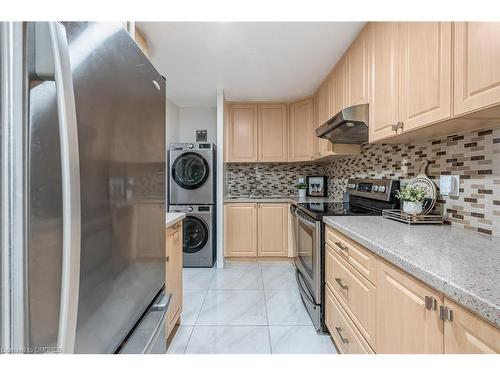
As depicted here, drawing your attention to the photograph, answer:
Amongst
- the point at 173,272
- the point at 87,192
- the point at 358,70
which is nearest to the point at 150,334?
the point at 87,192

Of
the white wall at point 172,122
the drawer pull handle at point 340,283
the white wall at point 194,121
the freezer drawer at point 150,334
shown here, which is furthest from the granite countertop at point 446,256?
the white wall at point 194,121

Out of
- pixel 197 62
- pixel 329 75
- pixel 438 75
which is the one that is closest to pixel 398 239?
pixel 438 75

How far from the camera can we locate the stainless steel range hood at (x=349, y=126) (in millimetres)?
1794

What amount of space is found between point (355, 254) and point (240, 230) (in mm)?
2262

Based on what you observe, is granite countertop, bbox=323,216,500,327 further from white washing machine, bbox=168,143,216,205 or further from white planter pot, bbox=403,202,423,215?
white washing machine, bbox=168,143,216,205

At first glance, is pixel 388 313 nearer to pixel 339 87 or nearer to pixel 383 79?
pixel 383 79

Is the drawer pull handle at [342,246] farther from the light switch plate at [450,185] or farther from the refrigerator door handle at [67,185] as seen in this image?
the refrigerator door handle at [67,185]

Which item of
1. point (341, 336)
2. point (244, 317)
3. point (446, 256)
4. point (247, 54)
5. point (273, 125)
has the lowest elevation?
point (244, 317)

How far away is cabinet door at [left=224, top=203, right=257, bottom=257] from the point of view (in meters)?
3.41

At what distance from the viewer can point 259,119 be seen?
367 cm

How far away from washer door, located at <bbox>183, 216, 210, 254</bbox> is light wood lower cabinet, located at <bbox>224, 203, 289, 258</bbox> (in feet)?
1.03

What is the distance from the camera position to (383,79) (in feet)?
5.20
